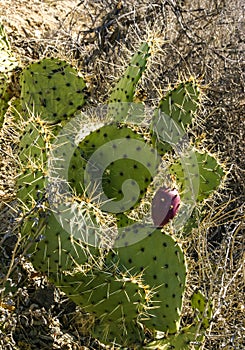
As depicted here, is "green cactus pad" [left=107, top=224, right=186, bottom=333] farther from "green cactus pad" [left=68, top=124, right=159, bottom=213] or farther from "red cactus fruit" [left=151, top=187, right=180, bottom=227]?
"green cactus pad" [left=68, top=124, right=159, bottom=213]

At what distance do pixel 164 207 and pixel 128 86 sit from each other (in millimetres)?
557

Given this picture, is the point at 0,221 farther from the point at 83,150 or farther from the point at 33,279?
the point at 83,150

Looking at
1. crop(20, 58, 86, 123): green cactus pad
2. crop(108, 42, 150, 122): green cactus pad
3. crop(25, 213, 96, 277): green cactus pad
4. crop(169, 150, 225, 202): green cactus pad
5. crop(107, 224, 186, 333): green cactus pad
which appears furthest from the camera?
crop(169, 150, 225, 202): green cactus pad

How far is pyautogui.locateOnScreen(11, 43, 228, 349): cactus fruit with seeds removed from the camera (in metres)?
2.15

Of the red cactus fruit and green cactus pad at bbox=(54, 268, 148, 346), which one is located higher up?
the red cactus fruit

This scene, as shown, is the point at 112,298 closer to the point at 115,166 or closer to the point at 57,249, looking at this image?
the point at 57,249

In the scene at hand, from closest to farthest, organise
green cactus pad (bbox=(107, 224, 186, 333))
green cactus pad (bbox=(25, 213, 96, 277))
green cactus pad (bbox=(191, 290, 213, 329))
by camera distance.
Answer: green cactus pad (bbox=(25, 213, 96, 277)) < green cactus pad (bbox=(107, 224, 186, 333)) < green cactus pad (bbox=(191, 290, 213, 329))

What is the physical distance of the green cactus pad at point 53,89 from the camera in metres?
2.73

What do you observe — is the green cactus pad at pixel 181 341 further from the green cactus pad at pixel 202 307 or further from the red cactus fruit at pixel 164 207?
the red cactus fruit at pixel 164 207

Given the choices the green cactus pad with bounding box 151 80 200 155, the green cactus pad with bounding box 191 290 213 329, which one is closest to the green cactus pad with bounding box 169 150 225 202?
the green cactus pad with bounding box 151 80 200 155

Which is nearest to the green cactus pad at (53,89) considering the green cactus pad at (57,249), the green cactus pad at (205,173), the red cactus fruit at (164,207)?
the green cactus pad at (205,173)

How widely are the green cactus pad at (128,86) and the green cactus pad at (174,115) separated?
0.15 metres

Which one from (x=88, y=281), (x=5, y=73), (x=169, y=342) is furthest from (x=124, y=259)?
(x=5, y=73)

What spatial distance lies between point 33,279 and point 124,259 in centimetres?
61
